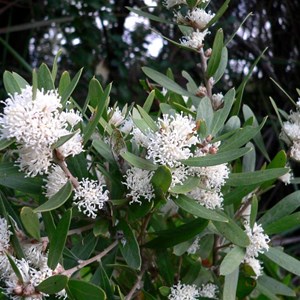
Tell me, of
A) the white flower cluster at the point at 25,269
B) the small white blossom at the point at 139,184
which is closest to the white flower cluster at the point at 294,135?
the small white blossom at the point at 139,184

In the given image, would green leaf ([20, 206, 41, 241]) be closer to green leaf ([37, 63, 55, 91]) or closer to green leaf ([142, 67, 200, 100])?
green leaf ([37, 63, 55, 91])

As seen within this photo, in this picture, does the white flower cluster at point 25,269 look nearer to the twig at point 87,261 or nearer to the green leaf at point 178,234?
the twig at point 87,261

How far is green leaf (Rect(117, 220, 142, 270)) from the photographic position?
511 millimetres

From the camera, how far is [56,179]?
496 millimetres

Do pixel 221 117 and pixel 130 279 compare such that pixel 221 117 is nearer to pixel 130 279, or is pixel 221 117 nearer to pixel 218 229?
pixel 218 229

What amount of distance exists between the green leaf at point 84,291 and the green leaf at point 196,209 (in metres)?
0.11

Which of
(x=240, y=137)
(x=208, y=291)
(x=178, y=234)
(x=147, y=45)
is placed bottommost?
(x=147, y=45)

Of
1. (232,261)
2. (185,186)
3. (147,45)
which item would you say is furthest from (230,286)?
(147,45)

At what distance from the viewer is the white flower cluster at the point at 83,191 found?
1.63ft

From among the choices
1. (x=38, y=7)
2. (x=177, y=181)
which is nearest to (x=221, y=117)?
(x=177, y=181)

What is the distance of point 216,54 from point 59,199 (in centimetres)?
30

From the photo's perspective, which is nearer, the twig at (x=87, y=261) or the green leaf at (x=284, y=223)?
the twig at (x=87, y=261)

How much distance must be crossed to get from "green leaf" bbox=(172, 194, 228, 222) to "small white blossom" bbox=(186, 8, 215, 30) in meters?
0.25

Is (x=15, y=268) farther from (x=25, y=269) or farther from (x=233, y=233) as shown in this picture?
(x=233, y=233)
